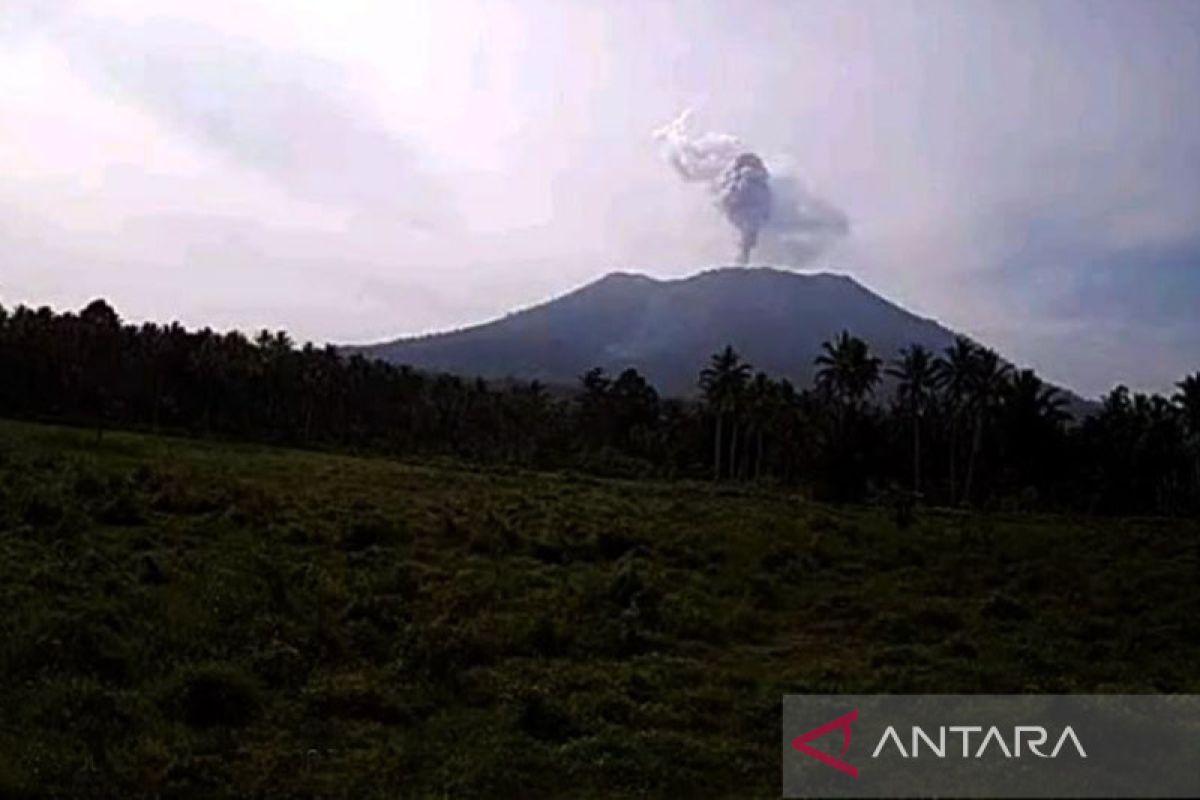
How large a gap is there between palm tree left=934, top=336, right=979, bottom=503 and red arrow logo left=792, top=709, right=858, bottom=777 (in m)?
60.0

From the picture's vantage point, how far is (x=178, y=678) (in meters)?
12.8

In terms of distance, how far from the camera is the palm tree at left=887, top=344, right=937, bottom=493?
71438 millimetres

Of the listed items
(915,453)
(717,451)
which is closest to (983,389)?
(915,453)

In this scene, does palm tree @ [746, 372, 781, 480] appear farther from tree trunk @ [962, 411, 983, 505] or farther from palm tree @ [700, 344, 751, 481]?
tree trunk @ [962, 411, 983, 505]

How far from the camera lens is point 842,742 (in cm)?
973

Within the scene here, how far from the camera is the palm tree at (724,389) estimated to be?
254ft

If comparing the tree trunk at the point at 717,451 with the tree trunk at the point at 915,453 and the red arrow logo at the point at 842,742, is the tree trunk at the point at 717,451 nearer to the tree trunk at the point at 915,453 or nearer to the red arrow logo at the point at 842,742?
the tree trunk at the point at 915,453

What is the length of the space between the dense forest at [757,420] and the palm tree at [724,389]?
4.8 inches

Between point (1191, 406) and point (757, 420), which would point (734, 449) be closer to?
point (757, 420)

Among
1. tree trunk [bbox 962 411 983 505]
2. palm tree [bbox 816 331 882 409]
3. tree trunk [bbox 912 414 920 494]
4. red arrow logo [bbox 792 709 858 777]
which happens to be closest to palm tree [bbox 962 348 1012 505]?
tree trunk [bbox 962 411 983 505]

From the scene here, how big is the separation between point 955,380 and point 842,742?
63857 mm

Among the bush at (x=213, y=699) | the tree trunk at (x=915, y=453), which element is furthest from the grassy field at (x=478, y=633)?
the tree trunk at (x=915, y=453)

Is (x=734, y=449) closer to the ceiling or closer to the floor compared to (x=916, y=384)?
closer to the floor

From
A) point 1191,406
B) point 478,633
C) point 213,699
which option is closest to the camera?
point 213,699
